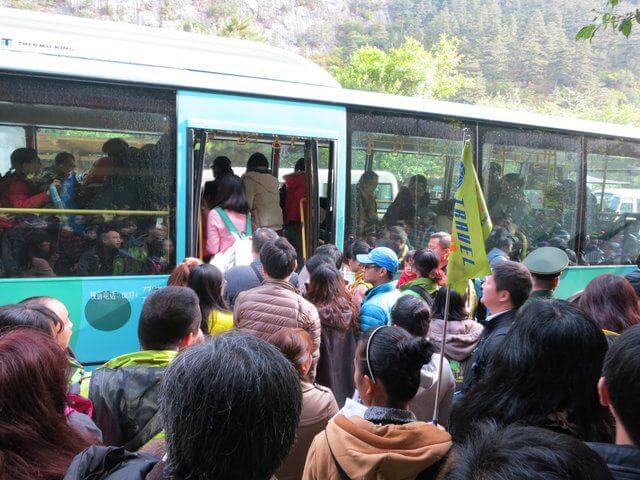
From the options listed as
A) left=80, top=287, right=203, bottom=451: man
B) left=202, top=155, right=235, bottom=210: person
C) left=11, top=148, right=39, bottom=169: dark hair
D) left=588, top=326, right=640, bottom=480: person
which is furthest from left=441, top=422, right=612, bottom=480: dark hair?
left=202, top=155, right=235, bottom=210: person

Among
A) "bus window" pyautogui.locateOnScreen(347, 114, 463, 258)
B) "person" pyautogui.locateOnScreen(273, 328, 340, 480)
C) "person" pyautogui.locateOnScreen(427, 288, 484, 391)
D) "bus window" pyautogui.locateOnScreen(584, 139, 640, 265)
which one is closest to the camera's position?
"person" pyautogui.locateOnScreen(273, 328, 340, 480)

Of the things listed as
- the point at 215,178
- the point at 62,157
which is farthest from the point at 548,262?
the point at 62,157

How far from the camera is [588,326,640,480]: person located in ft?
5.21

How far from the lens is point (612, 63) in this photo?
254 ft

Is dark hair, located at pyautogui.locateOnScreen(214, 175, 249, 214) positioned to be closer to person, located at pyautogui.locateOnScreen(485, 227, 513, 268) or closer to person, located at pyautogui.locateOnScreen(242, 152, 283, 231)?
person, located at pyautogui.locateOnScreen(242, 152, 283, 231)

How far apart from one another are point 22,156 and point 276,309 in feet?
9.33

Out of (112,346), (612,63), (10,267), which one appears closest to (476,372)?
(112,346)

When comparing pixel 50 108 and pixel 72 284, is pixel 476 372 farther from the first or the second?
pixel 50 108

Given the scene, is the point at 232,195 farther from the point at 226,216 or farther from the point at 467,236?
the point at 467,236

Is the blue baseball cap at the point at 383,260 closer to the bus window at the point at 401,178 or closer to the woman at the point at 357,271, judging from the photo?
the woman at the point at 357,271

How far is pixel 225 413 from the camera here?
4.40ft

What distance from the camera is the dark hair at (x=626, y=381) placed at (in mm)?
1654

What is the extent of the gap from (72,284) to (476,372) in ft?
12.0

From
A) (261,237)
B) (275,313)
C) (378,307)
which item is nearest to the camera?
(275,313)
